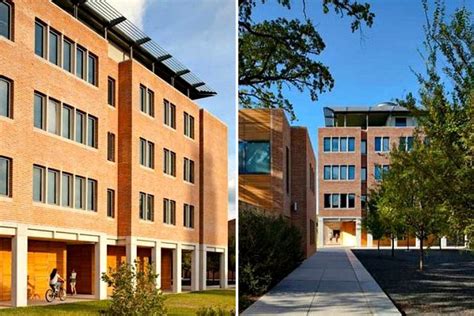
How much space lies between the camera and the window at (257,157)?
1248 centimetres

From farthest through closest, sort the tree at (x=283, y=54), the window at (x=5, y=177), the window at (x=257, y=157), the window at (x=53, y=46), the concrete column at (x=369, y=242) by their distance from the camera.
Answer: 1. the concrete column at (x=369, y=242)
2. the window at (x=257, y=157)
3. the tree at (x=283, y=54)
4. the window at (x=53, y=46)
5. the window at (x=5, y=177)

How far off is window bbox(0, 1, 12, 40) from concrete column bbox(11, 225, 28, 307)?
1.15 meters

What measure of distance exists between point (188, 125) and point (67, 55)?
106 centimetres

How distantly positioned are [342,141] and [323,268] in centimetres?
349

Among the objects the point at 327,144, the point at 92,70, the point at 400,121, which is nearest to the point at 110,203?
the point at 92,70

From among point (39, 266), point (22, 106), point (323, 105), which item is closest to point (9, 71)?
point (22, 106)

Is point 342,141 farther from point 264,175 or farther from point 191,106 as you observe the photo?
point 191,106

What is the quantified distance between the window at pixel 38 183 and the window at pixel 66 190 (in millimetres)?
126

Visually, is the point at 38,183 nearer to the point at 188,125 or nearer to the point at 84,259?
the point at 84,259

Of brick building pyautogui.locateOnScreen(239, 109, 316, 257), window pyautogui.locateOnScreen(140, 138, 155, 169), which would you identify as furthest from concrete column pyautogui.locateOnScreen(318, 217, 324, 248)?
window pyautogui.locateOnScreen(140, 138, 155, 169)

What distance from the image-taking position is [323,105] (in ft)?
43.4

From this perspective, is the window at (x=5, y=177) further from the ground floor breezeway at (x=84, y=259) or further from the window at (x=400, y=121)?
the window at (x=400, y=121)

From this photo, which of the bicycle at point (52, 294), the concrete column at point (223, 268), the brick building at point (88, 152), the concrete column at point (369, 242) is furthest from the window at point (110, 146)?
the concrete column at point (369, 242)

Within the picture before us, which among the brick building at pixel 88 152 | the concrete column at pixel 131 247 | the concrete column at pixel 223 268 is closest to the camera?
the brick building at pixel 88 152
